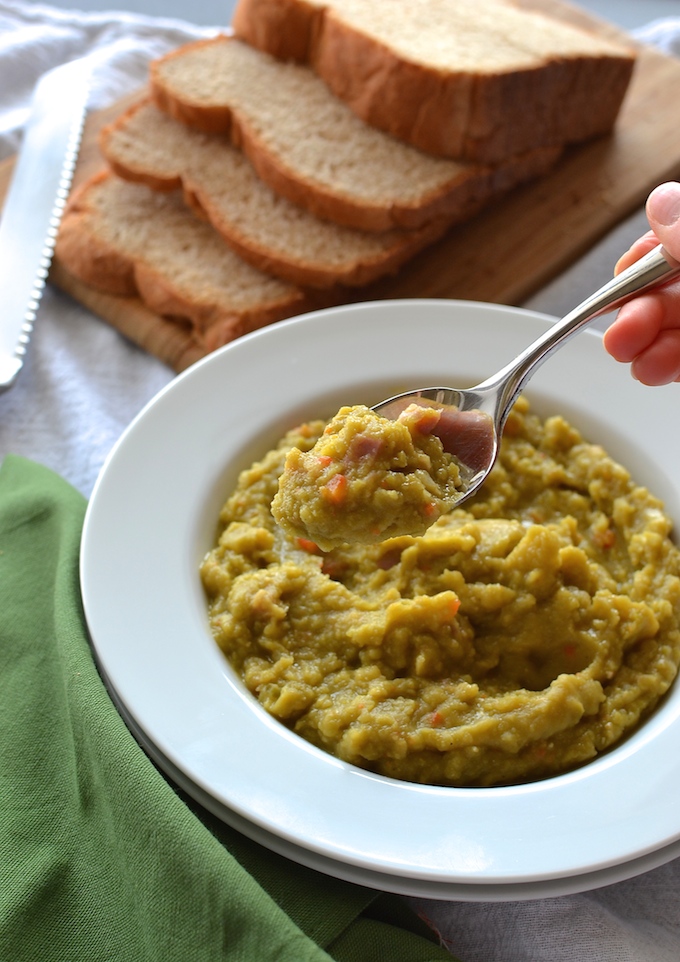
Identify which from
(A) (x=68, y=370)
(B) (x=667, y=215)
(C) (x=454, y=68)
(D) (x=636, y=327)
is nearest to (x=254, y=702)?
(D) (x=636, y=327)

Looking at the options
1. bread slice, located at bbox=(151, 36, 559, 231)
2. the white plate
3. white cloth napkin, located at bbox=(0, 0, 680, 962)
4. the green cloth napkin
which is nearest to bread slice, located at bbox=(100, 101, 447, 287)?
bread slice, located at bbox=(151, 36, 559, 231)

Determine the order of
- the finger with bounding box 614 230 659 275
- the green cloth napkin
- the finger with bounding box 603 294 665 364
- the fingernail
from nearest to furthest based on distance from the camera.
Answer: the green cloth napkin < the fingernail < the finger with bounding box 603 294 665 364 < the finger with bounding box 614 230 659 275

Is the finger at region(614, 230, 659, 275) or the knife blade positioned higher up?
the finger at region(614, 230, 659, 275)

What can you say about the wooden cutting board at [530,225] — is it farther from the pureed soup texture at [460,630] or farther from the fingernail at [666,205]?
the fingernail at [666,205]

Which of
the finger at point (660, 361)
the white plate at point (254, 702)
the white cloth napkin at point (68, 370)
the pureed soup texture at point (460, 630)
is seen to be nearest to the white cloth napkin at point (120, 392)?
the white cloth napkin at point (68, 370)

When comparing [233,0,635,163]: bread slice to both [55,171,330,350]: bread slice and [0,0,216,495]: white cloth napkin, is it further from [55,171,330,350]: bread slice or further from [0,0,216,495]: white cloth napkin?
[0,0,216,495]: white cloth napkin

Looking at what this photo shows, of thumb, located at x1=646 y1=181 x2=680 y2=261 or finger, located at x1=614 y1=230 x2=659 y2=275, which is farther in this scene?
finger, located at x1=614 y1=230 x2=659 y2=275

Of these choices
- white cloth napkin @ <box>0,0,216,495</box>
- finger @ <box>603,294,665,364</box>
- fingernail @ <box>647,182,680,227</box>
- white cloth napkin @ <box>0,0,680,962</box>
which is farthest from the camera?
white cloth napkin @ <box>0,0,216,495</box>
